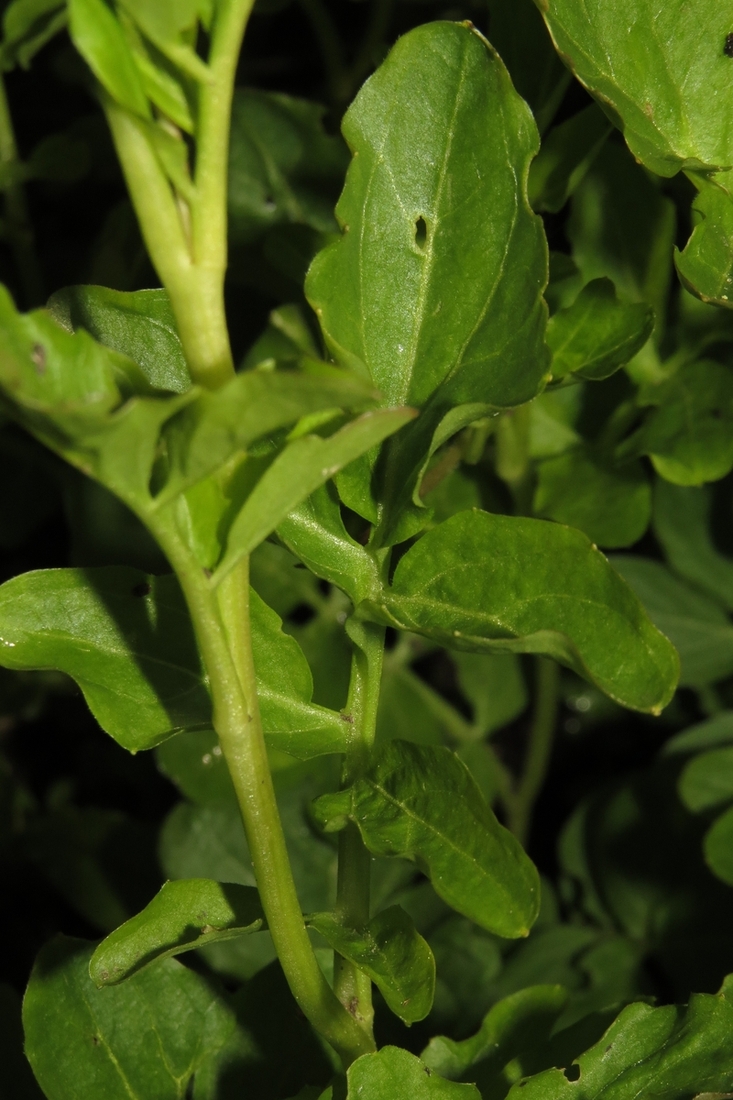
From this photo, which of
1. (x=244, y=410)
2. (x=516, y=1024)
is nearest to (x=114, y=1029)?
(x=516, y=1024)

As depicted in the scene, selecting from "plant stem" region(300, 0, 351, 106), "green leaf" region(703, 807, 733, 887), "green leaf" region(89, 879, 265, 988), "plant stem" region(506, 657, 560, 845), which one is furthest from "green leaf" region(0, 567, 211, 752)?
"plant stem" region(300, 0, 351, 106)

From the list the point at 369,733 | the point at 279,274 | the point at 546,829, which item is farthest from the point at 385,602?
the point at 546,829

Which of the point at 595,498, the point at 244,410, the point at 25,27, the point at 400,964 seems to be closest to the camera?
the point at 244,410

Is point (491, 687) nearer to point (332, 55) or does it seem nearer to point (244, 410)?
point (332, 55)

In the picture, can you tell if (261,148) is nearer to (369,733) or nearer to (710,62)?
(710,62)

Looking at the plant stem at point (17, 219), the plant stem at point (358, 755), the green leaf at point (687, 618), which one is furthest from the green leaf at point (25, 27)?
the green leaf at point (687, 618)

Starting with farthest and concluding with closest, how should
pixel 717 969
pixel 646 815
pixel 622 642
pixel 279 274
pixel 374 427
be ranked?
1. pixel 646 815
2. pixel 717 969
3. pixel 279 274
4. pixel 622 642
5. pixel 374 427

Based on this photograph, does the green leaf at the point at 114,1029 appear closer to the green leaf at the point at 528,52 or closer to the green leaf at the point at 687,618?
the green leaf at the point at 528,52

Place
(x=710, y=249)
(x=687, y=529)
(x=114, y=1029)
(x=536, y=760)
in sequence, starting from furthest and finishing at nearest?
(x=536, y=760) < (x=687, y=529) < (x=114, y=1029) < (x=710, y=249)
